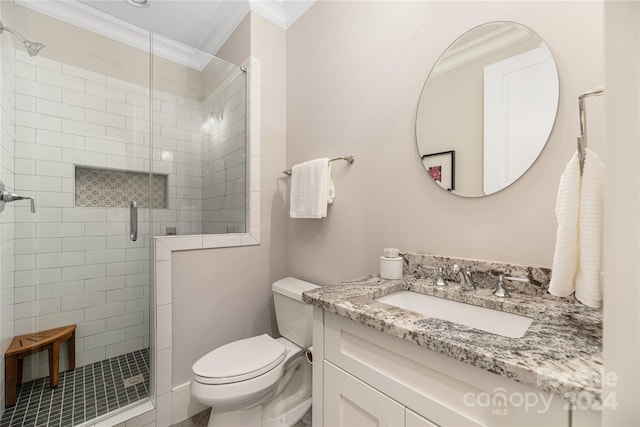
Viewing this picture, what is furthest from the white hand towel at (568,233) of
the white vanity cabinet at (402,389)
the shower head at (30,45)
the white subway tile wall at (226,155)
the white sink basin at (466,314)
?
the shower head at (30,45)

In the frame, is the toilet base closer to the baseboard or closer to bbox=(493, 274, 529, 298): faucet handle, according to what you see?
the baseboard

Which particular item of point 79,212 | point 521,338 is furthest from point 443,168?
point 79,212

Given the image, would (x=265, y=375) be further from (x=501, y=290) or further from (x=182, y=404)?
(x=501, y=290)

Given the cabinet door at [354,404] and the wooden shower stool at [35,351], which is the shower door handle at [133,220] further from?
the cabinet door at [354,404]

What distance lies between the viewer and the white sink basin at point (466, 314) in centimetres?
77

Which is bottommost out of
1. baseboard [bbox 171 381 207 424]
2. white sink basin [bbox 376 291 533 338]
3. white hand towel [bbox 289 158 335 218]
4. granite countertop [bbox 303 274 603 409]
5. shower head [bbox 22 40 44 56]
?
baseboard [bbox 171 381 207 424]

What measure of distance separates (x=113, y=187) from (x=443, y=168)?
2102 mm

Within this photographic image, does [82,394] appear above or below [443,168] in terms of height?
below

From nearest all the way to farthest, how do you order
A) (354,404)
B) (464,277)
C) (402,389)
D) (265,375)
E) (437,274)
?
(402,389) → (354,404) → (464,277) → (437,274) → (265,375)

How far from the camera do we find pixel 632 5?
37 centimetres

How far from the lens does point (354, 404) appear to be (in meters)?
0.80

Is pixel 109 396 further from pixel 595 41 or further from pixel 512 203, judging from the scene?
pixel 595 41

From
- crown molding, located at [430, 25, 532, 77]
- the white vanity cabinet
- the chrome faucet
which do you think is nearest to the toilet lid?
the white vanity cabinet

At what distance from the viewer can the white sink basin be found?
0.77 meters
